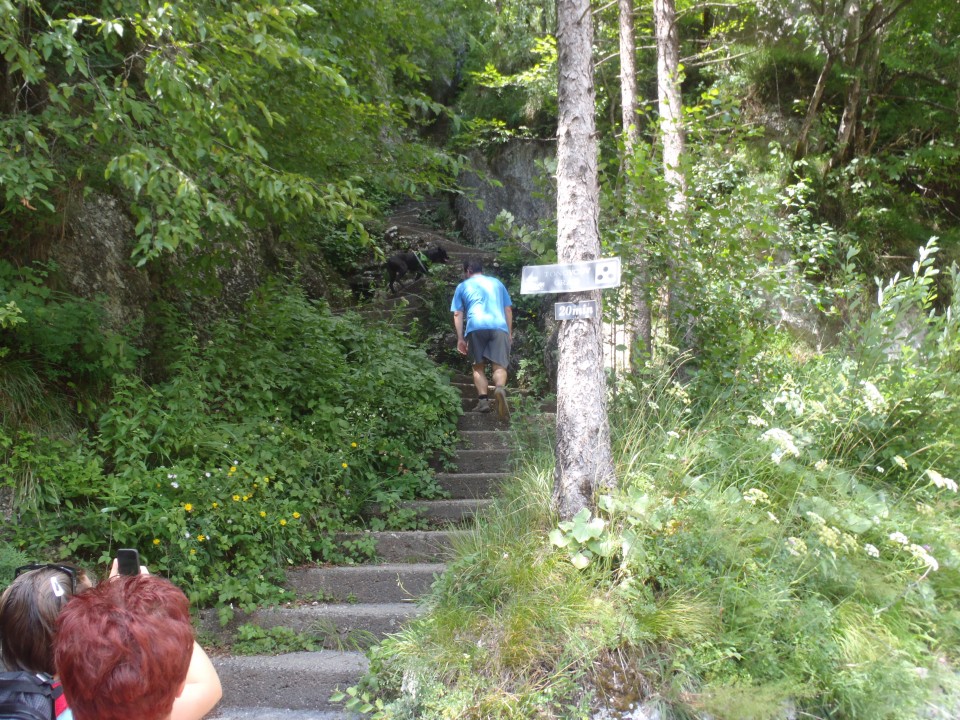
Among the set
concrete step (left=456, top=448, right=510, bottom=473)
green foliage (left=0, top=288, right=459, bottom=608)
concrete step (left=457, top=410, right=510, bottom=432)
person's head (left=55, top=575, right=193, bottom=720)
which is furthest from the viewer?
concrete step (left=457, top=410, right=510, bottom=432)

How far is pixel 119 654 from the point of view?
1622mm

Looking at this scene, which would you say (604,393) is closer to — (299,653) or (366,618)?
(366,618)

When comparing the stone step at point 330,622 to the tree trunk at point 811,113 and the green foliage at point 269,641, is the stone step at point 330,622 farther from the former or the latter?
the tree trunk at point 811,113

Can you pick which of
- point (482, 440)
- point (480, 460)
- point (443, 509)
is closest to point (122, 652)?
point (443, 509)

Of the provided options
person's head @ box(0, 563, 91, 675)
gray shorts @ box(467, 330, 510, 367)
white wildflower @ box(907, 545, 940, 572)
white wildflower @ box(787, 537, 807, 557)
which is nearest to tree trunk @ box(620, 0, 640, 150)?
gray shorts @ box(467, 330, 510, 367)

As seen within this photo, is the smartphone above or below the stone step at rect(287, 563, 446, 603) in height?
above

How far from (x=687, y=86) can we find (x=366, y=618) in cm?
934

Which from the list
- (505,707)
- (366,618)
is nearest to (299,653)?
(366,618)

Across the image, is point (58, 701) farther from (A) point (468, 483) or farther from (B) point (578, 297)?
(A) point (468, 483)

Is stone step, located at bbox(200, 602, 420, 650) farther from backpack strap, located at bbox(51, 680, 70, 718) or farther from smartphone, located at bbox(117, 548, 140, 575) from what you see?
backpack strap, located at bbox(51, 680, 70, 718)

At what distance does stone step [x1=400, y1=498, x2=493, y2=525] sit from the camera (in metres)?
5.82

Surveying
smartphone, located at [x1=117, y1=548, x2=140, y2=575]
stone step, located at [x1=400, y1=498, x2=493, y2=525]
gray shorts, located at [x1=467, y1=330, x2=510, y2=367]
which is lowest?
stone step, located at [x1=400, y1=498, x2=493, y2=525]

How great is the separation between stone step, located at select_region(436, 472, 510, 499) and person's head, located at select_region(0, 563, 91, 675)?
4.31m

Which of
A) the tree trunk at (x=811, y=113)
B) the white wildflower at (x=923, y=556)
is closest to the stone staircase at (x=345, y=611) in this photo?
the white wildflower at (x=923, y=556)
